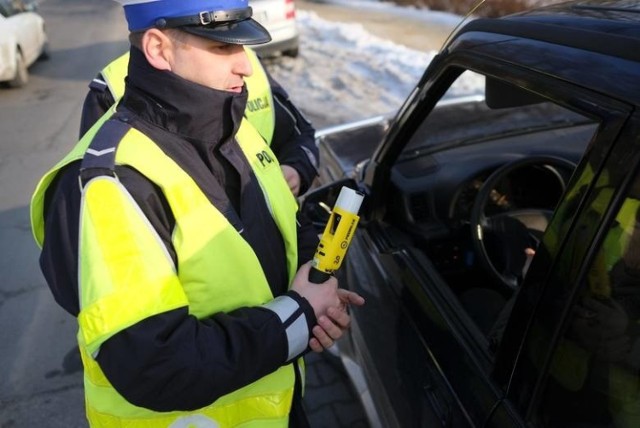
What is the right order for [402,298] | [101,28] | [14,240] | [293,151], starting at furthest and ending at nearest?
[101,28] < [14,240] < [293,151] < [402,298]

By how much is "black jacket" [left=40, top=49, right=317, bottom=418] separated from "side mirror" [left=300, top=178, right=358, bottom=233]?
75 cm

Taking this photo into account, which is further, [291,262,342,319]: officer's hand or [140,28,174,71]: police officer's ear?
[291,262,342,319]: officer's hand

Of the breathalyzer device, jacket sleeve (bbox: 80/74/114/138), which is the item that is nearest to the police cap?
the breathalyzer device

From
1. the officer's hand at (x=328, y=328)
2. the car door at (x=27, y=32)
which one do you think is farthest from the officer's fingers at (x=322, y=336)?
the car door at (x=27, y=32)

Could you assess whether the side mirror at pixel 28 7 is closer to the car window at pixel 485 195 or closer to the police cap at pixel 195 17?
the car window at pixel 485 195

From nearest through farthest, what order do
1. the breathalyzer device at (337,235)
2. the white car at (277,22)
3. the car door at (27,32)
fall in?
the breathalyzer device at (337,235)
the white car at (277,22)
the car door at (27,32)

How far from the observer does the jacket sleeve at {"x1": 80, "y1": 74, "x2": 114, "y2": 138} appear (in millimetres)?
2287

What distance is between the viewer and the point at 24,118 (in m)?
6.90

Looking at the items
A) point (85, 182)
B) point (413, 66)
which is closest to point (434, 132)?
point (85, 182)

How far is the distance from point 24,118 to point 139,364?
6814 mm

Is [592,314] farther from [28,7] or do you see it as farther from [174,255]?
[28,7]

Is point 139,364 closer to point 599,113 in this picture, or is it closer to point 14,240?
Result: point 599,113

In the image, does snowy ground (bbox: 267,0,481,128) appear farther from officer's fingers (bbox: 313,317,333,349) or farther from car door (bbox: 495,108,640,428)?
car door (bbox: 495,108,640,428)

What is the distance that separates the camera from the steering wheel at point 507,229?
2.03 m
